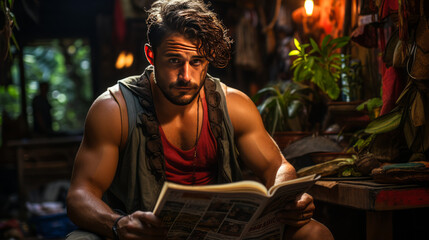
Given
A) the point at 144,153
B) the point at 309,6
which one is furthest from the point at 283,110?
the point at 144,153

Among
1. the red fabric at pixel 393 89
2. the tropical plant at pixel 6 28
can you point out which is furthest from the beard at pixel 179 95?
the red fabric at pixel 393 89

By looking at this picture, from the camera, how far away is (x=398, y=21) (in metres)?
2.54

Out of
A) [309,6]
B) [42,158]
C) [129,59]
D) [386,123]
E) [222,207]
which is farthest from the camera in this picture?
[129,59]

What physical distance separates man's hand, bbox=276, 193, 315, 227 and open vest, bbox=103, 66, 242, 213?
50 cm

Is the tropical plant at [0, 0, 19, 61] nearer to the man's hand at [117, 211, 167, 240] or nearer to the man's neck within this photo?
the man's neck

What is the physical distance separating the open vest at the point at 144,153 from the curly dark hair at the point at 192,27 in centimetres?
24

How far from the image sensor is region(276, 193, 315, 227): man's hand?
1.93 meters

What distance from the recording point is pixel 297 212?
6.37 ft

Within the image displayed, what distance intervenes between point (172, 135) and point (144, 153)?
7.7 inches

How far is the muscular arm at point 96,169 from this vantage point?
1.94 metres

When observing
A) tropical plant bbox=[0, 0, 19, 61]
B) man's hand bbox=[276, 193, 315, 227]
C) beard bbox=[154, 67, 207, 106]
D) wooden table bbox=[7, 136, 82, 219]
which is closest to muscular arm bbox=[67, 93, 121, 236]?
beard bbox=[154, 67, 207, 106]

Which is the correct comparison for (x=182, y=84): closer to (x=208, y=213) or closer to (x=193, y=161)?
(x=193, y=161)

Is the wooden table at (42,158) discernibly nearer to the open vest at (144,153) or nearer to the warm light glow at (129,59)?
the warm light glow at (129,59)

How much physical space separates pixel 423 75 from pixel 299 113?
133 centimetres
